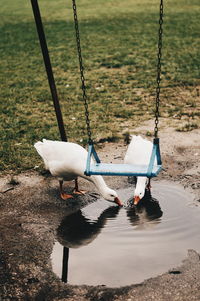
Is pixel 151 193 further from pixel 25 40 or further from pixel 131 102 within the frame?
pixel 25 40

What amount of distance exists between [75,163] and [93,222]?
0.77 metres

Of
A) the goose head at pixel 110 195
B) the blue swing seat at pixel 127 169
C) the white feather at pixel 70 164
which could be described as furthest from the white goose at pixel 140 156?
the blue swing seat at pixel 127 169

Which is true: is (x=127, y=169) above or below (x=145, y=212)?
above

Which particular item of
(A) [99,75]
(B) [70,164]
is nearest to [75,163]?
(B) [70,164]

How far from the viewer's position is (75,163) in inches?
201

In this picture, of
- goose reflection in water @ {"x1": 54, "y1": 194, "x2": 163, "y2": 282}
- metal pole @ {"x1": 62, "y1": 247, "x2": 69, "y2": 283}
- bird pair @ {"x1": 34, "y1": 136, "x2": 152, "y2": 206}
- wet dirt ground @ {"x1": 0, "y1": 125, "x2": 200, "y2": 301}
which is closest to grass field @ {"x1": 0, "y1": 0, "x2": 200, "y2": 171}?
wet dirt ground @ {"x1": 0, "y1": 125, "x2": 200, "y2": 301}

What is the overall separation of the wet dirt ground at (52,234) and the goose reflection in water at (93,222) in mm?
132

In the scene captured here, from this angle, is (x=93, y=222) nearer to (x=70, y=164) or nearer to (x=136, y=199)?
(x=136, y=199)

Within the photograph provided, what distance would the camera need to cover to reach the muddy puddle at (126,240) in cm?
413

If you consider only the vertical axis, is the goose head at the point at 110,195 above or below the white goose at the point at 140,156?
below

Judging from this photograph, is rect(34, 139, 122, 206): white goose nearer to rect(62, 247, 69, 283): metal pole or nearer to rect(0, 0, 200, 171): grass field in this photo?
rect(62, 247, 69, 283): metal pole

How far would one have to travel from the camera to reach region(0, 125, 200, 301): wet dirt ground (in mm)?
3846

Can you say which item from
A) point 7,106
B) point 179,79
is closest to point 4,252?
point 7,106

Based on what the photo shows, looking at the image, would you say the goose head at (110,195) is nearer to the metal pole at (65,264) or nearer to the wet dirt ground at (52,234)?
the wet dirt ground at (52,234)
